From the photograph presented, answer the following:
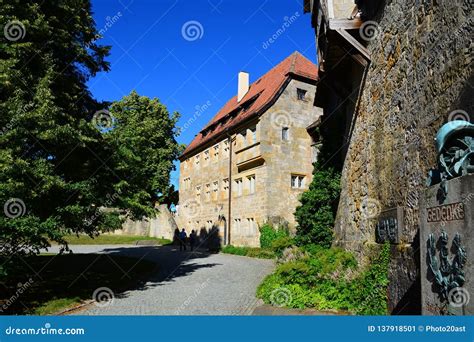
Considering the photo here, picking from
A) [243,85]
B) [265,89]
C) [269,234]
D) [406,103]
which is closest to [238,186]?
[269,234]

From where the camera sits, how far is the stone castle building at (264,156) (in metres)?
23.0

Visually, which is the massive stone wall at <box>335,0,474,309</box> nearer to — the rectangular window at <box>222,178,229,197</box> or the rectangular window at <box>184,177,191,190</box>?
the rectangular window at <box>222,178,229,197</box>

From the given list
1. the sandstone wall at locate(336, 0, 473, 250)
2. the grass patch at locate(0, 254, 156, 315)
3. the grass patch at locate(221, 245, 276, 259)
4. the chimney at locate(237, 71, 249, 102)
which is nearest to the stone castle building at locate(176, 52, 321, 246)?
the chimney at locate(237, 71, 249, 102)

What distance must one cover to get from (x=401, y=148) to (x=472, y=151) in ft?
11.8

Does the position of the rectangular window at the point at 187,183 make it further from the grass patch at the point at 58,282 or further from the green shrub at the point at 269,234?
the grass patch at the point at 58,282

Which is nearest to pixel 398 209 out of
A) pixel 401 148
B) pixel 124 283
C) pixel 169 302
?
pixel 401 148

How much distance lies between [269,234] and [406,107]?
15296 mm

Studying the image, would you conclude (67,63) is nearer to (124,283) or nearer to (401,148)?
(124,283)

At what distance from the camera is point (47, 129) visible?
793 centimetres

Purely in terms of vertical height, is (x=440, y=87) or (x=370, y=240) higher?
(x=440, y=87)

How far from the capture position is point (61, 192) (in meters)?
8.77

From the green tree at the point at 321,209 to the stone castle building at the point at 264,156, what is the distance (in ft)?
28.8

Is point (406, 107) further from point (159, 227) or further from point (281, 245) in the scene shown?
point (159, 227)

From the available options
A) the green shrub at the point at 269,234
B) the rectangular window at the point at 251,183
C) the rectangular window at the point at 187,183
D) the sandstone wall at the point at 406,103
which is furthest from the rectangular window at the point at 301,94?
the sandstone wall at the point at 406,103
